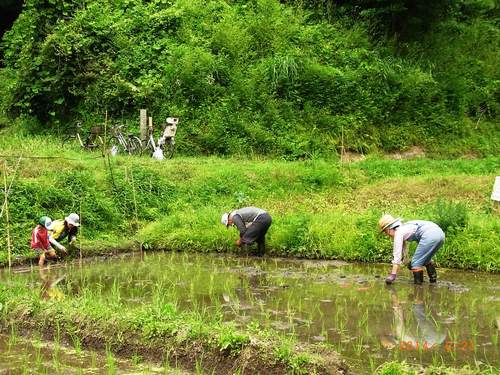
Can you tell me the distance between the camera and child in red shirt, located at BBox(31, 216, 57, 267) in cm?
1069

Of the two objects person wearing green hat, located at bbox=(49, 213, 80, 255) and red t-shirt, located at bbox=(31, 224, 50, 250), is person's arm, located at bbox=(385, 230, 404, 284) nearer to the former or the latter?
person wearing green hat, located at bbox=(49, 213, 80, 255)

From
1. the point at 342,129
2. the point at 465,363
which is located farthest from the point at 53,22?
the point at 465,363

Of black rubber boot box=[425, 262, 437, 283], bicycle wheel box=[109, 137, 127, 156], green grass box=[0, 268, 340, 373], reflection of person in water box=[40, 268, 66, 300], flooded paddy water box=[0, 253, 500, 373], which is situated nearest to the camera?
green grass box=[0, 268, 340, 373]

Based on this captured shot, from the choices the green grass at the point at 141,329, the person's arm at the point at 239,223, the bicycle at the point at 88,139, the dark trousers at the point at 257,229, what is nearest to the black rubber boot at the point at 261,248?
the dark trousers at the point at 257,229

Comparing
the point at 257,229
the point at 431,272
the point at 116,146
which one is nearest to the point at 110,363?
the point at 431,272

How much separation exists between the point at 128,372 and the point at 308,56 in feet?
48.2

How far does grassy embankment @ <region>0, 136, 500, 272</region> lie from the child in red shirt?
1.54 feet

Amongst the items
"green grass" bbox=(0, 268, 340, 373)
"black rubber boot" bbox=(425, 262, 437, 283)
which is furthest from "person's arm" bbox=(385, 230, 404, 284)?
"green grass" bbox=(0, 268, 340, 373)

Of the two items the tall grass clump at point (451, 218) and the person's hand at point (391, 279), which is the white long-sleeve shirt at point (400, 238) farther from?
the tall grass clump at point (451, 218)

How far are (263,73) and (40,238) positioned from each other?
31.6 feet

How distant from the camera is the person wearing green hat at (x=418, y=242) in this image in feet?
28.5

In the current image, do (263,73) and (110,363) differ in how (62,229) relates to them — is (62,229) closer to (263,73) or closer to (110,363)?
(110,363)

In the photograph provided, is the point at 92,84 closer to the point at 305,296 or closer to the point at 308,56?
the point at 308,56

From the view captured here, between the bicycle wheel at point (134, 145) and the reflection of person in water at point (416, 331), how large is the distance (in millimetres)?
10433
